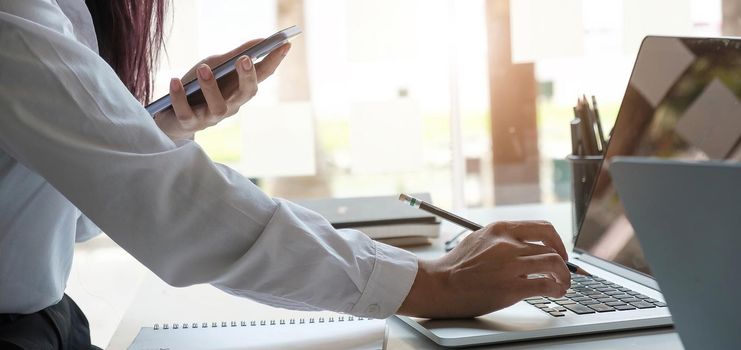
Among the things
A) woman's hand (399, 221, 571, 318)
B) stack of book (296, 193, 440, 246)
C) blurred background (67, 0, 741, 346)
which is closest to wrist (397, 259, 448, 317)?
woman's hand (399, 221, 571, 318)

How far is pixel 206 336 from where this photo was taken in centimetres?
101

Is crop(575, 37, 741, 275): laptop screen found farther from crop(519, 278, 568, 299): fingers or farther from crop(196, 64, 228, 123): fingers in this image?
crop(196, 64, 228, 123): fingers

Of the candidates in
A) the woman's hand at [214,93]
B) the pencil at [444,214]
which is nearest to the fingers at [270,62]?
the woman's hand at [214,93]

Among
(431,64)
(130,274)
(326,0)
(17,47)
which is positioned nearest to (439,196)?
(431,64)

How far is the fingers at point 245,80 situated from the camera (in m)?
1.14

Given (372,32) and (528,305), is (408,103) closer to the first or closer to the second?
(372,32)

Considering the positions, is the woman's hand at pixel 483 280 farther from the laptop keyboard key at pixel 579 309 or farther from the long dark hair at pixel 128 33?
the long dark hair at pixel 128 33

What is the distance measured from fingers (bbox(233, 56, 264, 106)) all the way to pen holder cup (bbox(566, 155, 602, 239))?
442 millimetres

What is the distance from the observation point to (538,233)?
0.99 metres

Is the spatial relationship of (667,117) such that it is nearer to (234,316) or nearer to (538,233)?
(538,233)

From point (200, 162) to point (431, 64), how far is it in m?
3.26

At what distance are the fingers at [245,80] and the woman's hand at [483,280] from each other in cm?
35

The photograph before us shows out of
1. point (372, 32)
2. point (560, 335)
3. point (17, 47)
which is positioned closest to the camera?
point (17, 47)

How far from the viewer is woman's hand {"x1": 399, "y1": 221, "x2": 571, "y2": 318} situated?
931 mm
